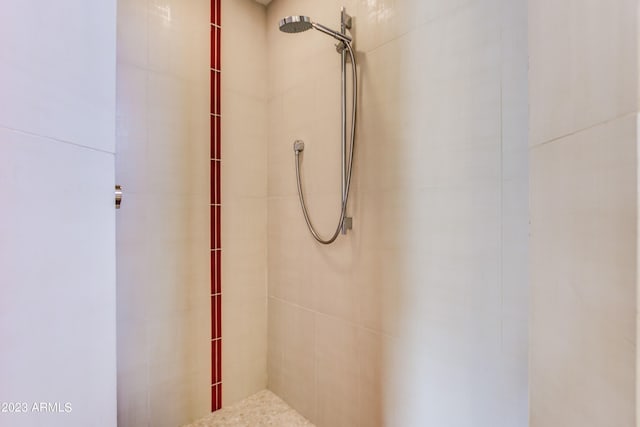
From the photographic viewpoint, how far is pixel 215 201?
1.62 m

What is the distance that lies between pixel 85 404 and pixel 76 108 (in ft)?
1.56

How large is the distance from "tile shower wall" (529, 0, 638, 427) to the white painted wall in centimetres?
67

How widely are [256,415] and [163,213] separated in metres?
1.09

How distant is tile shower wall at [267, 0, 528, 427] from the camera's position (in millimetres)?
897

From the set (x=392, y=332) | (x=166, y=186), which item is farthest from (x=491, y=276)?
(x=166, y=186)

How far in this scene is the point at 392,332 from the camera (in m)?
1.18

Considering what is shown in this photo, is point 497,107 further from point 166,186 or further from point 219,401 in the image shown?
point 219,401

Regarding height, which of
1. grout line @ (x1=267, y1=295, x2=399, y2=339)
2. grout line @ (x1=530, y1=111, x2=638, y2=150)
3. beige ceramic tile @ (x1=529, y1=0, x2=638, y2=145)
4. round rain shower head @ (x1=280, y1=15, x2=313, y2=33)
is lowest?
grout line @ (x1=267, y1=295, x2=399, y2=339)

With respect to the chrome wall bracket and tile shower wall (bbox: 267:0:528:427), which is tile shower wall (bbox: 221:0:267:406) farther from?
the chrome wall bracket

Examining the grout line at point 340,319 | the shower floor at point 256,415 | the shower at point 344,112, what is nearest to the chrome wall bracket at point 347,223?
the shower at point 344,112

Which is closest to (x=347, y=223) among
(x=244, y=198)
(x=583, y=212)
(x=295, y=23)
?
(x=244, y=198)

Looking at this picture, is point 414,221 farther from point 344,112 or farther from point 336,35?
point 336,35

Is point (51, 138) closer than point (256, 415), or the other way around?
point (51, 138)

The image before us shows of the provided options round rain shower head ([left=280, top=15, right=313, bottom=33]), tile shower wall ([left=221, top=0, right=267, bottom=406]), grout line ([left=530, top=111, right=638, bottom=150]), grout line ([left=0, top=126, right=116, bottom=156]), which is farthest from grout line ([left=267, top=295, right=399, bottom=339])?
round rain shower head ([left=280, top=15, right=313, bottom=33])
